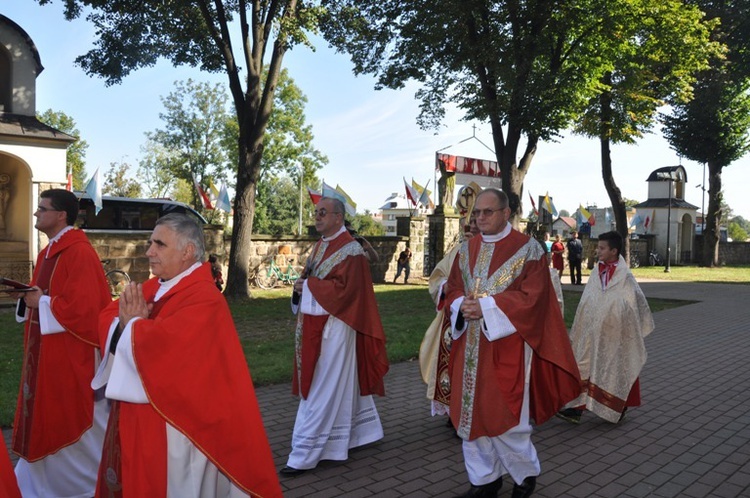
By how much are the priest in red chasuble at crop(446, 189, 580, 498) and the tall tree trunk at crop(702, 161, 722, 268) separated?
37.8 meters

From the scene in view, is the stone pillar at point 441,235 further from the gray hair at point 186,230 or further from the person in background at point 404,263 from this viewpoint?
the gray hair at point 186,230

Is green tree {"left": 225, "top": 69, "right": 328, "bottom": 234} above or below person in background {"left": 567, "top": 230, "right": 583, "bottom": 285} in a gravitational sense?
above

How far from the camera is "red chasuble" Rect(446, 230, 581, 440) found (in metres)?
4.19

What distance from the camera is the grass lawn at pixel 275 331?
790 cm

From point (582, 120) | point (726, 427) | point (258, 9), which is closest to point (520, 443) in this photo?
point (726, 427)

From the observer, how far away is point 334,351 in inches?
203

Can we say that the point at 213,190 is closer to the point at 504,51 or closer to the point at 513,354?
the point at 504,51

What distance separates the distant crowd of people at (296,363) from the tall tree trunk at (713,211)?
116ft

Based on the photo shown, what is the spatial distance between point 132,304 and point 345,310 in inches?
94.1

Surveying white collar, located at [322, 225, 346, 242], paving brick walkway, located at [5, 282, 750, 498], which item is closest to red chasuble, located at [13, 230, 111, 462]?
paving brick walkway, located at [5, 282, 750, 498]

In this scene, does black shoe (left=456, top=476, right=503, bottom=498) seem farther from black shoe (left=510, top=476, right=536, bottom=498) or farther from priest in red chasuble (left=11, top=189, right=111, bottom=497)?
priest in red chasuble (left=11, top=189, right=111, bottom=497)

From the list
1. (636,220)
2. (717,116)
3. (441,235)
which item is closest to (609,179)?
(441,235)

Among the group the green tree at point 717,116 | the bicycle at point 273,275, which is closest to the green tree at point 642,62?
the green tree at point 717,116

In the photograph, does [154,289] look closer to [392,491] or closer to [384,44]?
[392,491]
